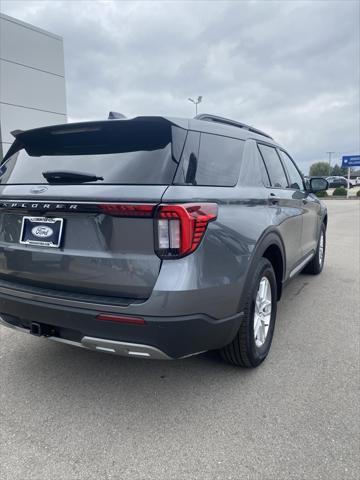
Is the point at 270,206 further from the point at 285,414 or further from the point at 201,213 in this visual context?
the point at 285,414

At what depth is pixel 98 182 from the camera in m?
2.15

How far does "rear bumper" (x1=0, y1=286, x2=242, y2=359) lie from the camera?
6.61 feet

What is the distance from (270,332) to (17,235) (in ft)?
6.86

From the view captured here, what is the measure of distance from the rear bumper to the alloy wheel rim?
0.58m

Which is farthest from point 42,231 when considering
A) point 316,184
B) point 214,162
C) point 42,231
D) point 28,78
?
point 28,78

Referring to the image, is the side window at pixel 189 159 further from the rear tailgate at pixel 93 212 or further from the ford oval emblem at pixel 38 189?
the ford oval emblem at pixel 38 189

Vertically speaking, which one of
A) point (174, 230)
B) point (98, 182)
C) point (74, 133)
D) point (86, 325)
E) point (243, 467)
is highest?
point (74, 133)

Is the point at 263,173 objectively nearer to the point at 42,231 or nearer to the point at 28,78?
the point at 42,231

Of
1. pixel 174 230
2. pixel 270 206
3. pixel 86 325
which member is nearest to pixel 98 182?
pixel 174 230

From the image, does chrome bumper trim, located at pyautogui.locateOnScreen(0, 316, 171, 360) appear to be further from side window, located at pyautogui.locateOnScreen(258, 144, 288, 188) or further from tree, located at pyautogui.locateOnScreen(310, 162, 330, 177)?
tree, located at pyautogui.locateOnScreen(310, 162, 330, 177)

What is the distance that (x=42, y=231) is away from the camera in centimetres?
226

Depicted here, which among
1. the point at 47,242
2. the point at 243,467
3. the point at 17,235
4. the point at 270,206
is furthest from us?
the point at 270,206

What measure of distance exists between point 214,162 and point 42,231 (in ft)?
3.81

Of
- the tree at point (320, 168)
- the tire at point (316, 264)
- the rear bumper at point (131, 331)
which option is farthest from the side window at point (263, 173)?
the tree at point (320, 168)
